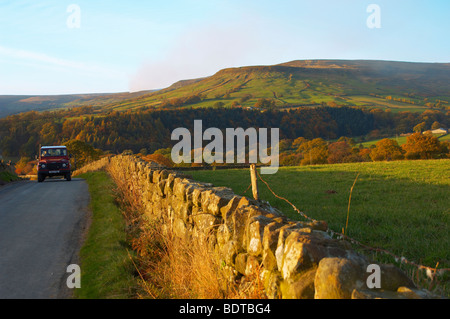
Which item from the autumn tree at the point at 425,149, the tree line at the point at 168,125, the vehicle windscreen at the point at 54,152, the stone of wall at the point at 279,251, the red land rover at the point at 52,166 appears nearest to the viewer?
the stone of wall at the point at 279,251

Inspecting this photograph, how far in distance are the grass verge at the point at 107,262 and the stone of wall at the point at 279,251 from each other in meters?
1.06

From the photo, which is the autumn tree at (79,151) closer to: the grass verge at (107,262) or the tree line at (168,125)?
the tree line at (168,125)

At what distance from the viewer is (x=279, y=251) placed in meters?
2.96

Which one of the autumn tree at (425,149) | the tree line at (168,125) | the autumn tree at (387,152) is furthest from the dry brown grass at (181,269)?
the tree line at (168,125)

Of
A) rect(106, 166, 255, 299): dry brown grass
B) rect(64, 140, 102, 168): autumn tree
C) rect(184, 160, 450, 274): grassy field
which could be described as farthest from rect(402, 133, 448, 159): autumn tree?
rect(64, 140, 102, 168): autumn tree

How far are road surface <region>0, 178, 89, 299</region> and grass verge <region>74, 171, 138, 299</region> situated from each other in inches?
9.7

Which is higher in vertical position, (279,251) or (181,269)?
(279,251)

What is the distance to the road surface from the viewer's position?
512 centimetres

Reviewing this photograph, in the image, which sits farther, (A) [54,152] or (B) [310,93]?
(B) [310,93]

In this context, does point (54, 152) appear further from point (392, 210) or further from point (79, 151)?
point (79, 151)

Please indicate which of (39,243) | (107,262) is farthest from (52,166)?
(107,262)

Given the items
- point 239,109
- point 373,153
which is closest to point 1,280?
point 373,153

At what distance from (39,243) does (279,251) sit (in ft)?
20.3

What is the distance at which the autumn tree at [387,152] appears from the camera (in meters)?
38.7
